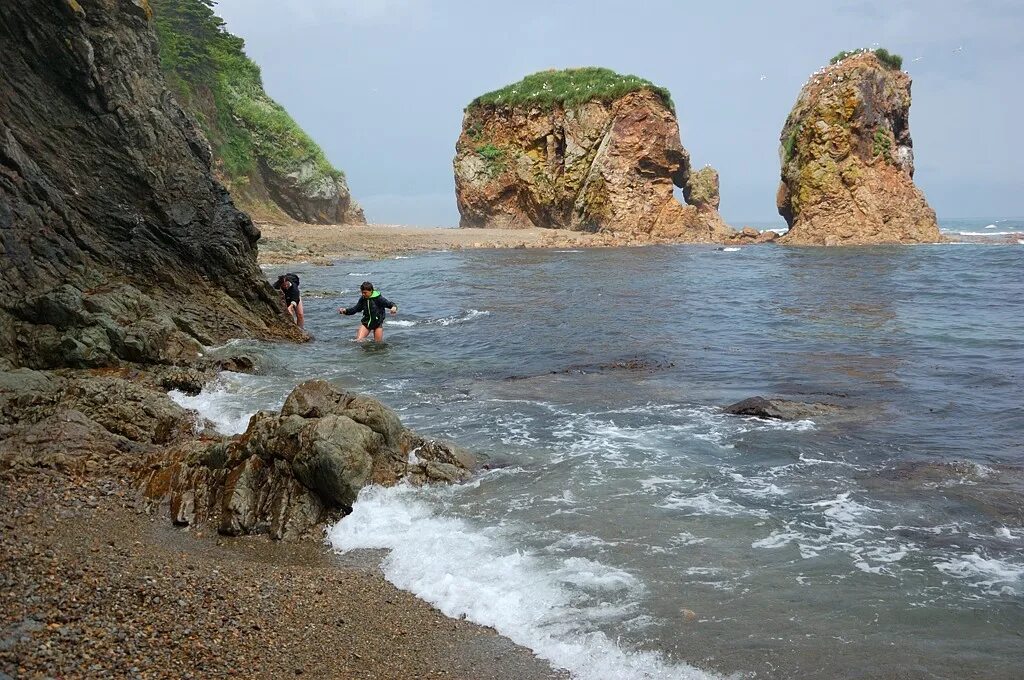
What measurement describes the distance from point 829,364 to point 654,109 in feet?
130

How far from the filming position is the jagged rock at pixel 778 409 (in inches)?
378

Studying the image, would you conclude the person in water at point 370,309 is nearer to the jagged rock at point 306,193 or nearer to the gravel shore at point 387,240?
the gravel shore at point 387,240

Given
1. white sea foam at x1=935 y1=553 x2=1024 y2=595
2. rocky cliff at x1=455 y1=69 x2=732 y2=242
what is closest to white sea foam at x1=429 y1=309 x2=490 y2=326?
white sea foam at x1=935 y1=553 x2=1024 y2=595

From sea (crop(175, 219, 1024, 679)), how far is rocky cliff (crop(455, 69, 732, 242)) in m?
31.9

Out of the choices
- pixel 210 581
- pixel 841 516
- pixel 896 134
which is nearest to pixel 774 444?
pixel 841 516

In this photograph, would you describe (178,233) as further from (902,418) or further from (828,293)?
(828,293)

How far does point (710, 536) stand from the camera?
618cm

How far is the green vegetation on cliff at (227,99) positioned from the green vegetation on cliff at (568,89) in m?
13.8

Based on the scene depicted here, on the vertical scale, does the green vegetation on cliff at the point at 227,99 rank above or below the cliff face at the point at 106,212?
above

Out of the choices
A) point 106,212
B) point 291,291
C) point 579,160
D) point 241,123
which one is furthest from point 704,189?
point 106,212

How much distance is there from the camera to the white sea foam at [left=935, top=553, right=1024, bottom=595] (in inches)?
210

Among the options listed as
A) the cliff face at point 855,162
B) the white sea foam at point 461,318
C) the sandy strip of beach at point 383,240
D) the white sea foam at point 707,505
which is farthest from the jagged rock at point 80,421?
the cliff face at point 855,162

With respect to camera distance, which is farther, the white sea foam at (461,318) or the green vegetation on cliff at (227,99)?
the green vegetation on cliff at (227,99)

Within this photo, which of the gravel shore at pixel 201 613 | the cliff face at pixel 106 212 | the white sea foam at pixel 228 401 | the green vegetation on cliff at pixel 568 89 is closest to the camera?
the gravel shore at pixel 201 613
